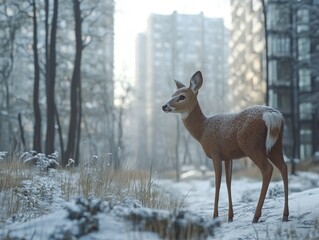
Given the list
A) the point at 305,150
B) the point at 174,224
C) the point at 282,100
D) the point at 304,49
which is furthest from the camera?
the point at 282,100

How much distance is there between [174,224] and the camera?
3625 mm

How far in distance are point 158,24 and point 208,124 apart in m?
62.1

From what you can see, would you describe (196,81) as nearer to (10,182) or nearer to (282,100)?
(10,182)

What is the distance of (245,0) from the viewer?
50750 millimetres

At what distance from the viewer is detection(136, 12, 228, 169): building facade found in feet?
176

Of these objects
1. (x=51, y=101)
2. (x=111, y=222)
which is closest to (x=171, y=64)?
(x=51, y=101)

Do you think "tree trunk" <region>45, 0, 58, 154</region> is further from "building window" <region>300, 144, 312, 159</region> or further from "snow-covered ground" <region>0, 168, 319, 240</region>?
"building window" <region>300, 144, 312, 159</region>

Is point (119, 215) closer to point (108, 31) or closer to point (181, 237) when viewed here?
point (181, 237)

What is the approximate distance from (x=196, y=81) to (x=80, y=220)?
3496 millimetres

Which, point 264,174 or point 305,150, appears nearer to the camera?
point 264,174

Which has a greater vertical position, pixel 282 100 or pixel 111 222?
pixel 282 100

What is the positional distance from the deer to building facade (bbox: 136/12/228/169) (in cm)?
4335

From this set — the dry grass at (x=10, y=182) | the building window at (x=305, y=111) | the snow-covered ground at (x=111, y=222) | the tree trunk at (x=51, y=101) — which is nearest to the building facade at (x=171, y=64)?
the building window at (x=305, y=111)

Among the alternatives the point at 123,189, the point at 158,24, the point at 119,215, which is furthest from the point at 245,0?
the point at 119,215
